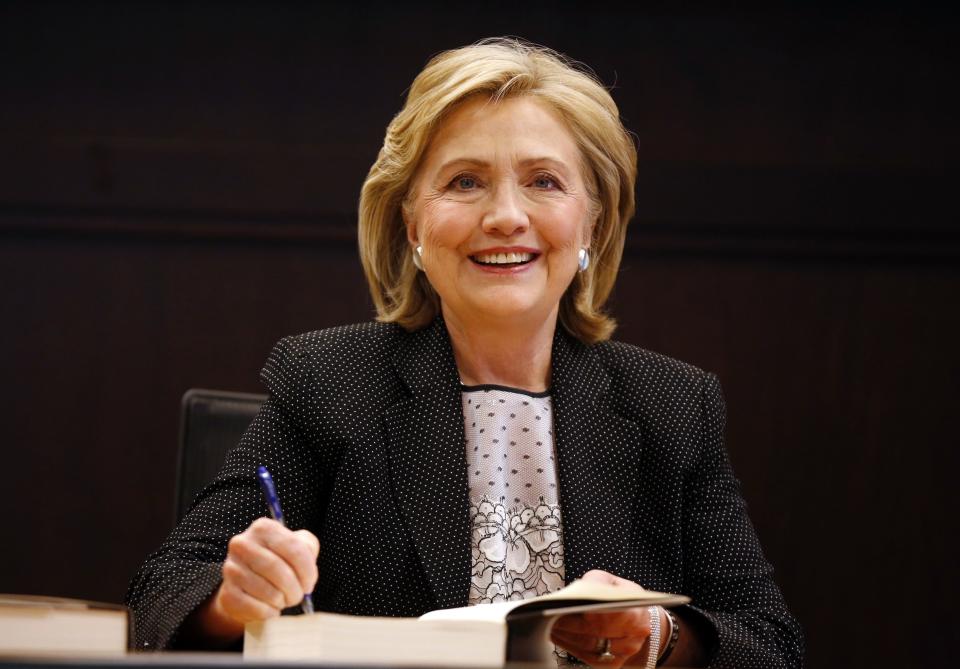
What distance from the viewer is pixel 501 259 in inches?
74.2

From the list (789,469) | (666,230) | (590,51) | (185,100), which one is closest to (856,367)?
(789,469)

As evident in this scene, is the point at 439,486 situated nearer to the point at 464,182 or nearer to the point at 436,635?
the point at 464,182

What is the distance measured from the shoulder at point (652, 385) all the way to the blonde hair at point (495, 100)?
60 millimetres

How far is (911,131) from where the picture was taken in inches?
112

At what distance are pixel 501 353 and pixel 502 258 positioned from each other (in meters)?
0.17

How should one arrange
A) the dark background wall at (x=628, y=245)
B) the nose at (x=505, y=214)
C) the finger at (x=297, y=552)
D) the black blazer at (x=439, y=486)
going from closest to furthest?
1. the finger at (x=297, y=552)
2. the black blazer at (x=439, y=486)
3. the nose at (x=505, y=214)
4. the dark background wall at (x=628, y=245)

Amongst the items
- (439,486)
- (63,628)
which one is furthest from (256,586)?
(439,486)

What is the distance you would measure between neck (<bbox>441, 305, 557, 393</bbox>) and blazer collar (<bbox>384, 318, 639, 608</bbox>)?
28 millimetres

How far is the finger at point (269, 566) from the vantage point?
4.12 ft

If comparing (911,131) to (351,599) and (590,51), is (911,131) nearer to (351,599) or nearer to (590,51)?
(590,51)

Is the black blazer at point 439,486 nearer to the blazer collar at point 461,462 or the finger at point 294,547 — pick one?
the blazer collar at point 461,462

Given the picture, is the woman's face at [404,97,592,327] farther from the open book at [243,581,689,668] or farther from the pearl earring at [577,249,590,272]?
the open book at [243,581,689,668]

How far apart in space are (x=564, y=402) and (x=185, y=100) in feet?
4.37

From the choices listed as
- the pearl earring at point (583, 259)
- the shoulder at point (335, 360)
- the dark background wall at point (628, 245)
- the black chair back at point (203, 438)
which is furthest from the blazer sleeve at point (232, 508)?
the dark background wall at point (628, 245)
